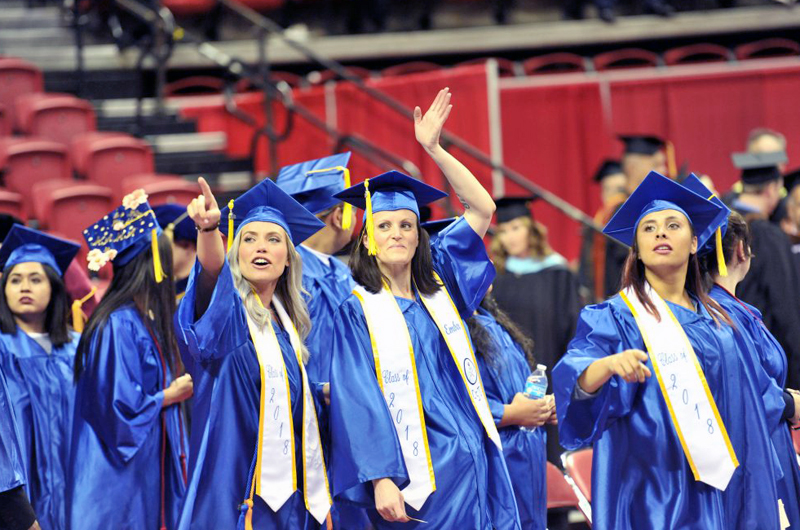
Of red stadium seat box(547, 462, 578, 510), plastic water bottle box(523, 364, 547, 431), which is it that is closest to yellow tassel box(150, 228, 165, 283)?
plastic water bottle box(523, 364, 547, 431)

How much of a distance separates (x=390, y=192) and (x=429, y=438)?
0.89 metres

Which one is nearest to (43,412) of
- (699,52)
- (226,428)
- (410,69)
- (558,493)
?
(226,428)

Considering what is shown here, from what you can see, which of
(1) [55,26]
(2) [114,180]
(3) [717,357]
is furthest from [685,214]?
(1) [55,26]

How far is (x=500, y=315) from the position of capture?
4.92 m

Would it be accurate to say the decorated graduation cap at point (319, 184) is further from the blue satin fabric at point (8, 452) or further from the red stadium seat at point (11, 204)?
the red stadium seat at point (11, 204)

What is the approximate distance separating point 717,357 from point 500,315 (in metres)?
1.21

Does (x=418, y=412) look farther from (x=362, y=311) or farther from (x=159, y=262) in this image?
(x=159, y=262)

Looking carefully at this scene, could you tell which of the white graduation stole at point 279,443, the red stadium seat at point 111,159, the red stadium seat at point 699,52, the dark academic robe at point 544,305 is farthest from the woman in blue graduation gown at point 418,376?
the red stadium seat at point 699,52

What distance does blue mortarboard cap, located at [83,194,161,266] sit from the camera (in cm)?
473

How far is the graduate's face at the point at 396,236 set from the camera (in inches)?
156

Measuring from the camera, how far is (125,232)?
15.7ft

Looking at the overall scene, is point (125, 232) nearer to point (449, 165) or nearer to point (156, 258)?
point (156, 258)

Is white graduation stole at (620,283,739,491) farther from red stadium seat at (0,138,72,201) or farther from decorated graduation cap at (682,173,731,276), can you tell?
red stadium seat at (0,138,72,201)

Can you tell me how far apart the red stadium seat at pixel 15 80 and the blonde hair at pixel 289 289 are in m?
6.42
